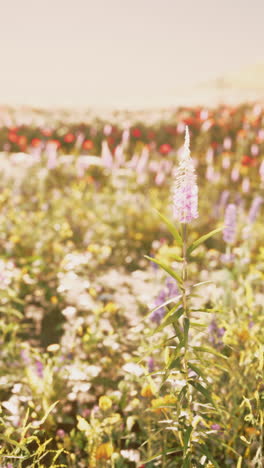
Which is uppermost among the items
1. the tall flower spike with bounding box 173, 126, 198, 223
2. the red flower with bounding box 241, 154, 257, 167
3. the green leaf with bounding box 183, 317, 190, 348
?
the red flower with bounding box 241, 154, 257, 167

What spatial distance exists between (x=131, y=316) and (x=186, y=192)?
81.5 inches

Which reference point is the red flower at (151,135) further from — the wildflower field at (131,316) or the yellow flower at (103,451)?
the yellow flower at (103,451)

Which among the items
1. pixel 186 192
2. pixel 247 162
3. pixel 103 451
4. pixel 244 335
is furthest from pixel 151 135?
pixel 186 192

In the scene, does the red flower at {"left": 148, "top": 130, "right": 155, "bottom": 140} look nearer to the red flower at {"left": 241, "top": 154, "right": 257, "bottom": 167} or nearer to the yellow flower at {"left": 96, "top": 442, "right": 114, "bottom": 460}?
the red flower at {"left": 241, "top": 154, "right": 257, "bottom": 167}

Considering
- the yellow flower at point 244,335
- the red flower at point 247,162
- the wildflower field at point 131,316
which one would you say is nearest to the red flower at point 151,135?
the wildflower field at point 131,316

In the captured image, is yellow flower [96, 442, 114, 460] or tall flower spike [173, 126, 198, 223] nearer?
tall flower spike [173, 126, 198, 223]

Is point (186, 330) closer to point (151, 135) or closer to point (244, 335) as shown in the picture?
point (244, 335)

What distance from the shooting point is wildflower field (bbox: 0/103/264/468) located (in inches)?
69.7

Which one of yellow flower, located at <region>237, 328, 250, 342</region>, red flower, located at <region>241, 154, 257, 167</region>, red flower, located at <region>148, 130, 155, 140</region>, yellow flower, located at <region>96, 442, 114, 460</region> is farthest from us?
red flower, located at <region>148, 130, 155, 140</region>

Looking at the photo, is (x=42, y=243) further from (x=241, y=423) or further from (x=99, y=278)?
(x=241, y=423)

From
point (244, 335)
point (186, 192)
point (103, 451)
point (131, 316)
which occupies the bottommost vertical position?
point (103, 451)

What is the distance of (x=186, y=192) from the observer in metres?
1.45

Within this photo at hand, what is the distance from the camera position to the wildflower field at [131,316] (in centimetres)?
177

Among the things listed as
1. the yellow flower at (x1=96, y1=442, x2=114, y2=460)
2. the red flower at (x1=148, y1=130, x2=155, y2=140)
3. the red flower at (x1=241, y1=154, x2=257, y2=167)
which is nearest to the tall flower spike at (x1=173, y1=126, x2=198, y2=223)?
the yellow flower at (x1=96, y1=442, x2=114, y2=460)
